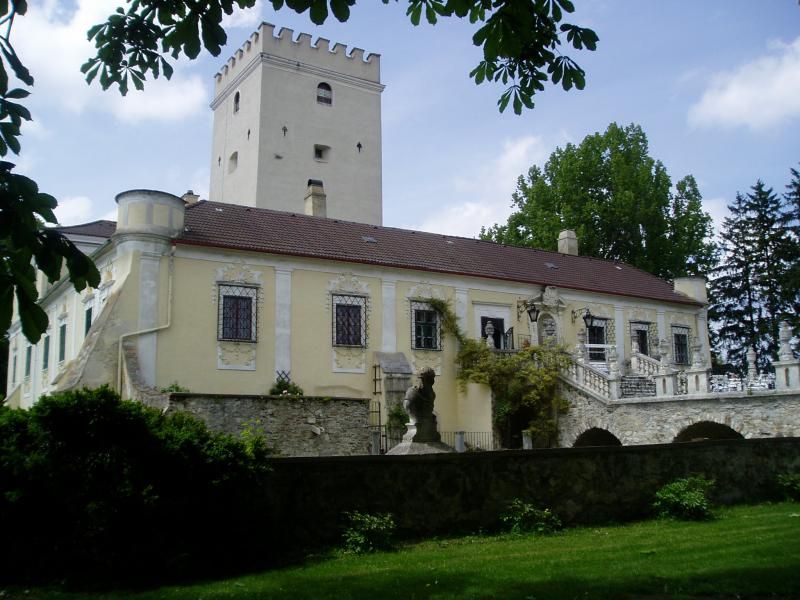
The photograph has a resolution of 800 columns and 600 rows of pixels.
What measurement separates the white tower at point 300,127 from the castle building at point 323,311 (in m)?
10.1

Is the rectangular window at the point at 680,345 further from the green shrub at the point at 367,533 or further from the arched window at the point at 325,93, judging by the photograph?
the green shrub at the point at 367,533

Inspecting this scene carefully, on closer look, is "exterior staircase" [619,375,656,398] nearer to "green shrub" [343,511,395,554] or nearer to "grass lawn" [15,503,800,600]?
"grass lawn" [15,503,800,600]

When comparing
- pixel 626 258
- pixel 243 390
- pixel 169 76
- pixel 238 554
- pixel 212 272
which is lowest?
pixel 238 554

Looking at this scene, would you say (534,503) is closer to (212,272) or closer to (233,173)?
(212,272)

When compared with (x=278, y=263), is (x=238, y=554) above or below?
below

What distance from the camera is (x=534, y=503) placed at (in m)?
12.3

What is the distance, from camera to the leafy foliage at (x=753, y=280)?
41969mm

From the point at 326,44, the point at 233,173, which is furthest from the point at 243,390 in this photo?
the point at 326,44

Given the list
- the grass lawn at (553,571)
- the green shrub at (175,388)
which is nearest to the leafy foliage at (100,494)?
the grass lawn at (553,571)

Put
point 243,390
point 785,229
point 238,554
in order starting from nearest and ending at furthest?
1. point 238,554
2. point 243,390
3. point 785,229

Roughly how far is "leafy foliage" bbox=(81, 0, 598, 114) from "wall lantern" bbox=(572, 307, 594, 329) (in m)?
21.1

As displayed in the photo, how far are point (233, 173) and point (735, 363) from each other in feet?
96.4

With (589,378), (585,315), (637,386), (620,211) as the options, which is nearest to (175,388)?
(589,378)

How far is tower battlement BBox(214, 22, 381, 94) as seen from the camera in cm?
4169
